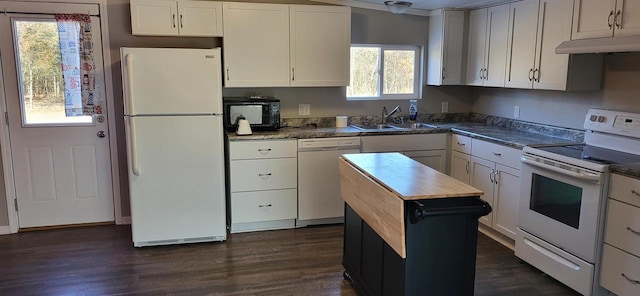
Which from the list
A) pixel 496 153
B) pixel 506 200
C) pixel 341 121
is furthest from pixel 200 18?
pixel 506 200

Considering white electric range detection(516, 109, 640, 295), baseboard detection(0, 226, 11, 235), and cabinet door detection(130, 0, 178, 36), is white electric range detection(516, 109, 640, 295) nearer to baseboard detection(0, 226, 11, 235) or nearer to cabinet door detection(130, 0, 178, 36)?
cabinet door detection(130, 0, 178, 36)

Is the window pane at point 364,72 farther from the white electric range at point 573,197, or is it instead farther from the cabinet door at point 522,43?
the white electric range at point 573,197

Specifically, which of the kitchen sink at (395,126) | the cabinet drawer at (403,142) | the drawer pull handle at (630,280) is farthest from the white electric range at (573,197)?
the kitchen sink at (395,126)

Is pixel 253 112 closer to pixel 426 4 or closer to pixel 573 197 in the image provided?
pixel 426 4

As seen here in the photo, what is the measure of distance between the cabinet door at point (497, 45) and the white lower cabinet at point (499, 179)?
27.4 inches

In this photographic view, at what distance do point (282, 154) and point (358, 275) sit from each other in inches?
59.7

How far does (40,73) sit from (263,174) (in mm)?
2182

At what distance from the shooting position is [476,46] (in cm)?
464

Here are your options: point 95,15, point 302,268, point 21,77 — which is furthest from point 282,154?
point 21,77

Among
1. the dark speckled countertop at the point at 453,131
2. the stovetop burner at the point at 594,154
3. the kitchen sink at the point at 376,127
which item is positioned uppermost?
the kitchen sink at the point at 376,127

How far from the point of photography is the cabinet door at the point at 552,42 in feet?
11.5

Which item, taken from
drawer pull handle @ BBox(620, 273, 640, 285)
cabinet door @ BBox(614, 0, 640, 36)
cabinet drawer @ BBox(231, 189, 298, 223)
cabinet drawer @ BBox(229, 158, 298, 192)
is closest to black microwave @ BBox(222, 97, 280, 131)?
cabinet drawer @ BBox(229, 158, 298, 192)

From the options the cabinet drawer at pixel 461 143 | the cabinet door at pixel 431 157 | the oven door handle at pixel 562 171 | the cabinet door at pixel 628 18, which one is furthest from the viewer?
the cabinet door at pixel 431 157

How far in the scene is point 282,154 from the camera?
418cm
